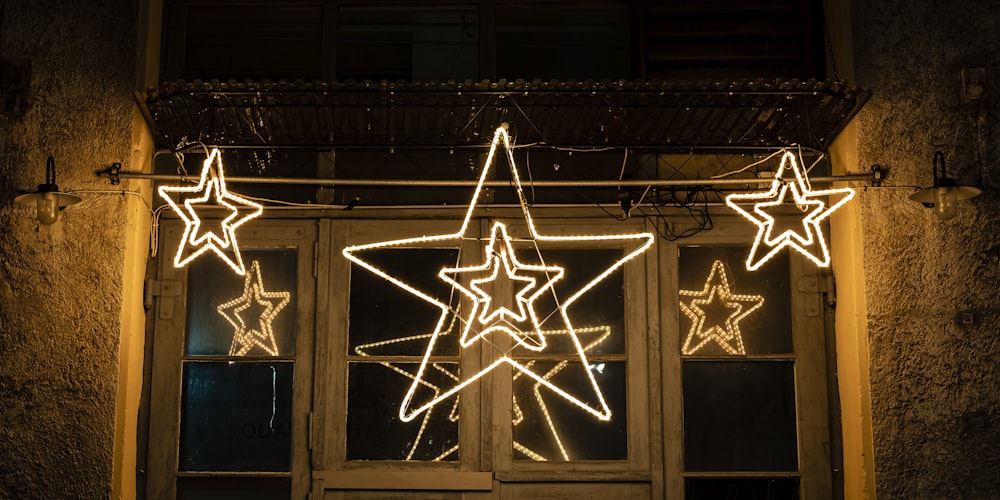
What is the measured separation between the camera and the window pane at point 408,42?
8.18m

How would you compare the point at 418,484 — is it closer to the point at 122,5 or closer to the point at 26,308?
the point at 26,308

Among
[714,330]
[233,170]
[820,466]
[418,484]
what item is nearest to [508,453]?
[418,484]

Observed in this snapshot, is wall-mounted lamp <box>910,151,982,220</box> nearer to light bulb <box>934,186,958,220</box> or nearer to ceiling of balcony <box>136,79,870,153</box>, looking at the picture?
light bulb <box>934,186,958,220</box>

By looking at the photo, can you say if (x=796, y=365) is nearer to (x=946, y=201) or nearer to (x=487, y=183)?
(x=946, y=201)

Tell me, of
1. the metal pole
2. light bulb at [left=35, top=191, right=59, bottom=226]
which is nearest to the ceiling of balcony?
the metal pole

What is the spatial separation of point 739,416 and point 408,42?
398cm

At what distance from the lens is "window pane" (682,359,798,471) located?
24.3 feet

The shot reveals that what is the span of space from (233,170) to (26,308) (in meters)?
1.86

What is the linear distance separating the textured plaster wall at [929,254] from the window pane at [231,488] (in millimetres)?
4297

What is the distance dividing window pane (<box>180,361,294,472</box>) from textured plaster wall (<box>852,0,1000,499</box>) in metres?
4.29

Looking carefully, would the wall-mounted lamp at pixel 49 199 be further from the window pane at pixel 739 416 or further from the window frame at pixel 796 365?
the window pane at pixel 739 416

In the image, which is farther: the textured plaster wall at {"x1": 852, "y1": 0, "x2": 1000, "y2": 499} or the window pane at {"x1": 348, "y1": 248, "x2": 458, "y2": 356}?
the window pane at {"x1": 348, "y1": 248, "x2": 458, "y2": 356}

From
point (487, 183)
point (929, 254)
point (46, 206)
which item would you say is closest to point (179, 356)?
point (46, 206)

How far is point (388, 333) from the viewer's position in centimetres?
761
